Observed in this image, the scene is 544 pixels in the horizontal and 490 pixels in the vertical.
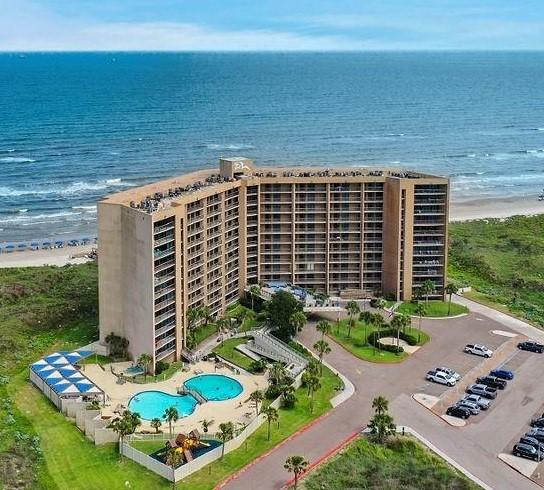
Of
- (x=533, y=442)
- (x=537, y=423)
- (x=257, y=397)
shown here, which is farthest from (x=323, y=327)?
(x=533, y=442)

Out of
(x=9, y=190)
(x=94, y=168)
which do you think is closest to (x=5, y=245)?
(x=9, y=190)

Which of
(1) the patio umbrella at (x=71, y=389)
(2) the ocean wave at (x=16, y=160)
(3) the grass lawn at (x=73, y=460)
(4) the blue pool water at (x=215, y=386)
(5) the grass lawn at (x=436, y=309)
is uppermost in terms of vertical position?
(2) the ocean wave at (x=16, y=160)

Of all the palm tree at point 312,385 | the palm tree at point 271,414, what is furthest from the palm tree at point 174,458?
the palm tree at point 312,385

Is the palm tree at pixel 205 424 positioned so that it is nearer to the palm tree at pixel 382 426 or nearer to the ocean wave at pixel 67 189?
the palm tree at pixel 382 426

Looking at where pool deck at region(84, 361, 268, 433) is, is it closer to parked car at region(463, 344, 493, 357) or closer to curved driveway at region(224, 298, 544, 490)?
curved driveway at region(224, 298, 544, 490)

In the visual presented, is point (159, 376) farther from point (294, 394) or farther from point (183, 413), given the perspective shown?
point (294, 394)

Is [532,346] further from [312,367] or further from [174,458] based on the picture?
[174,458]

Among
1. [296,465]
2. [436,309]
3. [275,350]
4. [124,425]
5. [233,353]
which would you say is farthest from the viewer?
[436,309]
